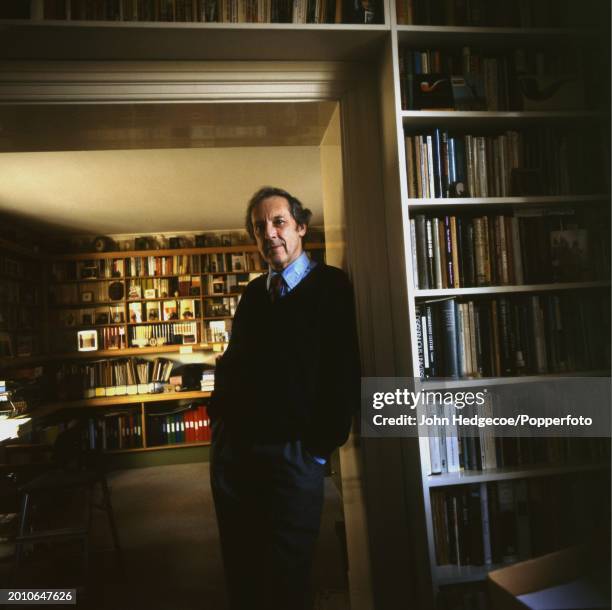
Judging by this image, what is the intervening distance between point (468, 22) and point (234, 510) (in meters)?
1.81

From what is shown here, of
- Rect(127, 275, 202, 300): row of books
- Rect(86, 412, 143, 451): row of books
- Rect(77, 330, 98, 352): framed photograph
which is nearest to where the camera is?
Rect(86, 412, 143, 451): row of books

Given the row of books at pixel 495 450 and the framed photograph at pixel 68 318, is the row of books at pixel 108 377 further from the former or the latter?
the row of books at pixel 495 450

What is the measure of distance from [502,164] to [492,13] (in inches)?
19.5

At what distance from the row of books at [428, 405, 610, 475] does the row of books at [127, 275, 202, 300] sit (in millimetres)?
4158

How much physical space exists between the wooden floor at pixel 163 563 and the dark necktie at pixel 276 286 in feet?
4.57

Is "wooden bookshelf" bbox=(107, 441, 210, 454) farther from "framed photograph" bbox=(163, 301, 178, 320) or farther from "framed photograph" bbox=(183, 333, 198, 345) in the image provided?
"framed photograph" bbox=(163, 301, 178, 320)

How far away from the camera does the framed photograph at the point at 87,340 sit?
201 inches

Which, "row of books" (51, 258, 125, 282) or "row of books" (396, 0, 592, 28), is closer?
"row of books" (396, 0, 592, 28)

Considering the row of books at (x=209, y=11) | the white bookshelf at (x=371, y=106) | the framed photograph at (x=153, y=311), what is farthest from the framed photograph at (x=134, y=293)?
the row of books at (x=209, y=11)

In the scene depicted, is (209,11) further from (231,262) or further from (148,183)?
(231,262)

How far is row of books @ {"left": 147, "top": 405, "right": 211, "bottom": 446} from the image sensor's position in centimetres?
489

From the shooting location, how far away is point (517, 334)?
147 centimetres

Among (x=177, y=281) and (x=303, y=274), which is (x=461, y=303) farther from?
(x=177, y=281)

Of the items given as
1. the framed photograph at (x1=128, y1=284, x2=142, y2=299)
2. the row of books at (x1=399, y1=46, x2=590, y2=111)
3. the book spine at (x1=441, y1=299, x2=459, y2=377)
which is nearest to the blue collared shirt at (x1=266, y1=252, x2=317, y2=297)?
the book spine at (x1=441, y1=299, x2=459, y2=377)
